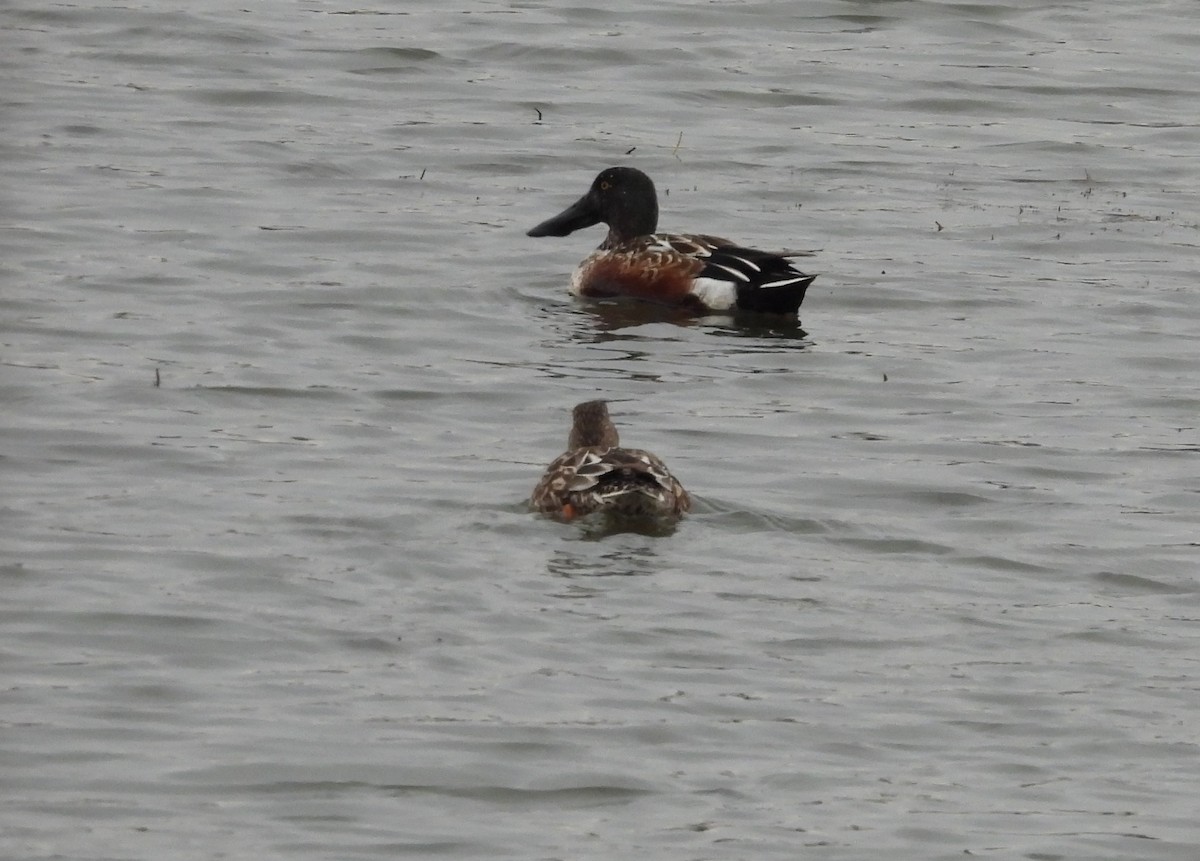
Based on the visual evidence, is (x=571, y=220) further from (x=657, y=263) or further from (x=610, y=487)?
(x=610, y=487)

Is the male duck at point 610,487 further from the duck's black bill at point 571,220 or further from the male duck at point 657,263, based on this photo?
the duck's black bill at point 571,220

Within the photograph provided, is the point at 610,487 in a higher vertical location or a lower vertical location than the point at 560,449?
higher

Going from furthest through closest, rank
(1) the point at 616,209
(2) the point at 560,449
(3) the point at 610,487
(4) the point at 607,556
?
(1) the point at 616,209
(2) the point at 560,449
(3) the point at 610,487
(4) the point at 607,556

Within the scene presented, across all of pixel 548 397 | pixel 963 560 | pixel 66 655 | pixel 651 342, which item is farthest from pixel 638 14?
pixel 66 655

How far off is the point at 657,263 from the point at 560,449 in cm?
361

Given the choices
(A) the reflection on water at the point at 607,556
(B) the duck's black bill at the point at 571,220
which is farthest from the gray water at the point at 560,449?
(B) the duck's black bill at the point at 571,220

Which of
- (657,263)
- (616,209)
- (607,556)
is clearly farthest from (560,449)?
(616,209)

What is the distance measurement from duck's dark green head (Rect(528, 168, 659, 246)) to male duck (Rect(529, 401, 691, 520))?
217 inches

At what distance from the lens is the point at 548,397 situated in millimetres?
11742

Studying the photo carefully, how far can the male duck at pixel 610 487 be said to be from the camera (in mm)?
9359

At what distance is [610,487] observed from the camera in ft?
30.8

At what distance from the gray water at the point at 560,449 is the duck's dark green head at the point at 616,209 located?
0.86 ft

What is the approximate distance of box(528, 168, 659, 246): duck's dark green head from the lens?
1506 centimetres

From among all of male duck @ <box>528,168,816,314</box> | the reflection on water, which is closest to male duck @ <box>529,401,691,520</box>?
the reflection on water
